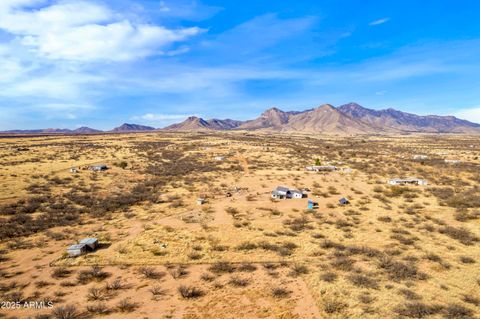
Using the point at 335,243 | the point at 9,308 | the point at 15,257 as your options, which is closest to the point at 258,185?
the point at 335,243

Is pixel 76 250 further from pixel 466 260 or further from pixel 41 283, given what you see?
pixel 466 260

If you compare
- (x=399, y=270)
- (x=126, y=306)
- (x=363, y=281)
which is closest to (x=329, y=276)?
(x=363, y=281)

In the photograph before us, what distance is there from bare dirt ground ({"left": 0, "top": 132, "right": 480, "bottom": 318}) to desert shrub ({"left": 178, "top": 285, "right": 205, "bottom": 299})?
4 cm

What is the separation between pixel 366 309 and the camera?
9586mm

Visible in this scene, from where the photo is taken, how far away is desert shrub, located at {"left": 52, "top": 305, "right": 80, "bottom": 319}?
911 centimetres

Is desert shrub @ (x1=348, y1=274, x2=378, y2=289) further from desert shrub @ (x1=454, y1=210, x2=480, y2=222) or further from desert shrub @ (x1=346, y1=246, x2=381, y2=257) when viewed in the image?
desert shrub @ (x1=454, y1=210, x2=480, y2=222)

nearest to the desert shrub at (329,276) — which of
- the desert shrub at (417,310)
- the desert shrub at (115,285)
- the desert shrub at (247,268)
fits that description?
the desert shrub at (417,310)

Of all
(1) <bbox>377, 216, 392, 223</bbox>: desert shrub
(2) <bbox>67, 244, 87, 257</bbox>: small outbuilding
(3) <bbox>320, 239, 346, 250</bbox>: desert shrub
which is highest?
(2) <bbox>67, 244, 87, 257</bbox>: small outbuilding

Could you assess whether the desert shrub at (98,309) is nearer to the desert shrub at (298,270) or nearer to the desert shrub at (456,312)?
the desert shrub at (298,270)

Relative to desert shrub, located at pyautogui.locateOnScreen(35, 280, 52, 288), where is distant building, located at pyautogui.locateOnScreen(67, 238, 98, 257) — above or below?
above

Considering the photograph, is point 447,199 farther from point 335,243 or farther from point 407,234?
point 335,243

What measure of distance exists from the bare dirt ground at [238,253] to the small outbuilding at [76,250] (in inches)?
15.0

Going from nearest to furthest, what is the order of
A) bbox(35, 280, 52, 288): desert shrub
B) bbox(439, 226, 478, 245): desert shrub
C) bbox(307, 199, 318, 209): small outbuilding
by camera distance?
bbox(35, 280, 52, 288): desert shrub → bbox(439, 226, 478, 245): desert shrub → bbox(307, 199, 318, 209): small outbuilding

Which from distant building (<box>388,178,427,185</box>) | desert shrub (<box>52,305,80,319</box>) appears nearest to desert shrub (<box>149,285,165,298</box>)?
desert shrub (<box>52,305,80,319</box>)
